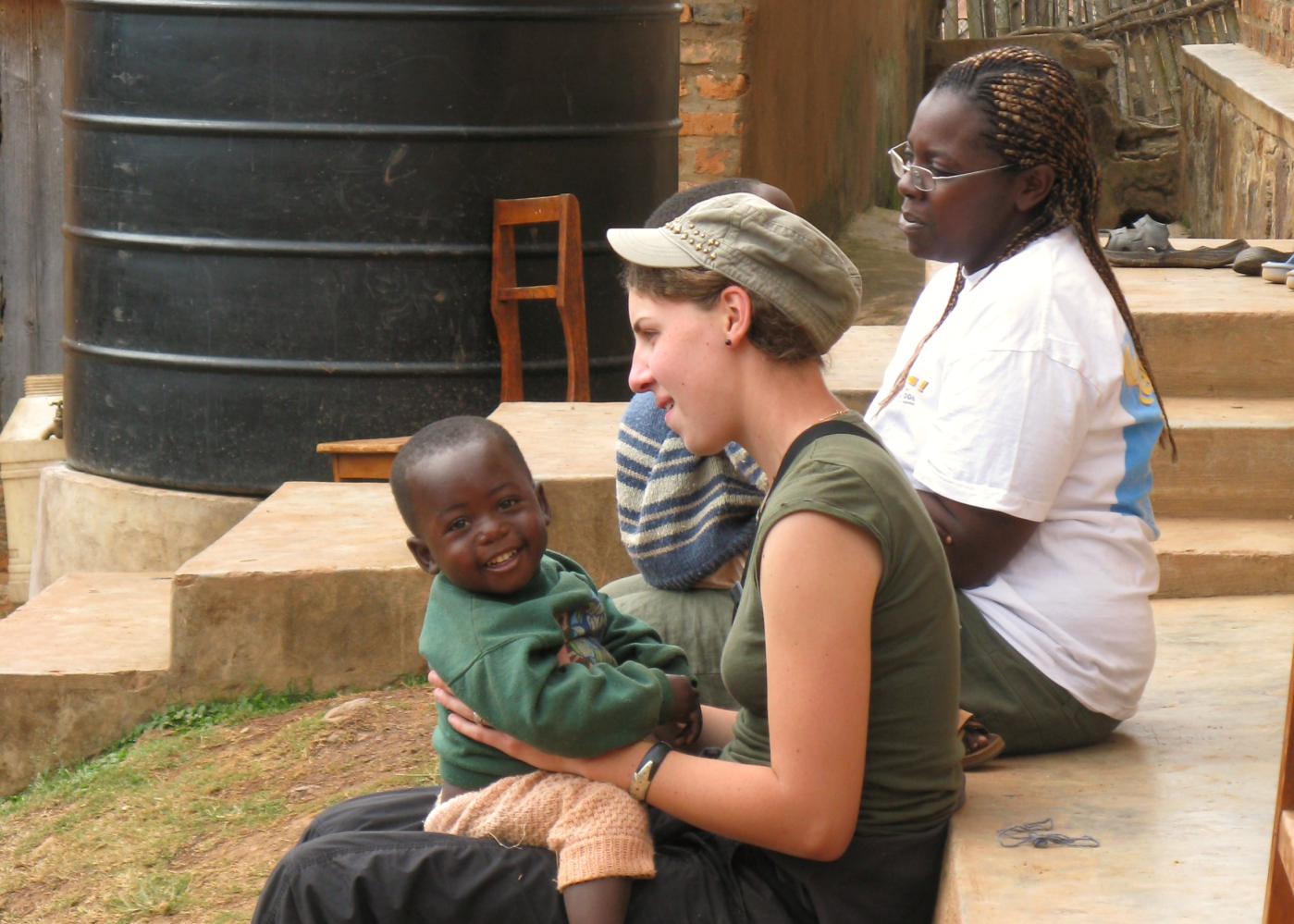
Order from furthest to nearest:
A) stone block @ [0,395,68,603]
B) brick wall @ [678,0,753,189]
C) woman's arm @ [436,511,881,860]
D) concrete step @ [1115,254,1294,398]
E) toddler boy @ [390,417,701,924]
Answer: brick wall @ [678,0,753,189] < stone block @ [0,395,68,603] < concrete step @ [1115,254,1294,398] < toddler boy @ [390,417,701,924] < woman's arm @ [436,511,881,860]

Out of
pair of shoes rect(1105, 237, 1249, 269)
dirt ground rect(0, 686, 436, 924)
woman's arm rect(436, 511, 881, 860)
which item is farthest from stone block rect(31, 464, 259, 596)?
woman's arm rect(436, 511, 881, 860)

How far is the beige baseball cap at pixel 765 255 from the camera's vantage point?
6.38ft

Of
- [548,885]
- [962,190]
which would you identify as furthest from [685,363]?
[962,190]

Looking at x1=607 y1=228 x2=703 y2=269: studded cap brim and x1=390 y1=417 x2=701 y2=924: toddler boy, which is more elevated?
x1=607 y1=228 x2=703 y2=269: studded cap brim

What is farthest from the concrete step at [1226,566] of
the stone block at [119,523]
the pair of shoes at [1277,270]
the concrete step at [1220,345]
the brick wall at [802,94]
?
the brick wall at [802,94]

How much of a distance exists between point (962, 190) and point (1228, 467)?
167cm

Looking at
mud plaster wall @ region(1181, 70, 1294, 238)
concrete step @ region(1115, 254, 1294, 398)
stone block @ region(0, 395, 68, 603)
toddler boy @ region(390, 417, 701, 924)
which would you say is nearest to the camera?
toddler boy @ region(390, 417, 701, 924)

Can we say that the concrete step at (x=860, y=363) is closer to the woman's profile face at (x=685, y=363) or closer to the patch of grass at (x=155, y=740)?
the patch of grass at (x=155, y=740)

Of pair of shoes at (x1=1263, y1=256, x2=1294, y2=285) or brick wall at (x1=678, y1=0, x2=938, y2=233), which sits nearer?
pair of shoes at (x1=1263, y1=256, x2=1294, y2=285)

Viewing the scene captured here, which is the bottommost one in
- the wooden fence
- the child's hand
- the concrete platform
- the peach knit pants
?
the concrete platform

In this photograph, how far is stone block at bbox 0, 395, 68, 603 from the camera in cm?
679

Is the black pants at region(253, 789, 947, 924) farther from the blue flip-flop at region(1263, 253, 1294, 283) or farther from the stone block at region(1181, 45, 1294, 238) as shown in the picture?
the stone block at region(1181, 45, 1294, 238)

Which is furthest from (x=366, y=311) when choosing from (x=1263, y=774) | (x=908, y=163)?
(x=1263, y=774)

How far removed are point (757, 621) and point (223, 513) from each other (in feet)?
13.4
